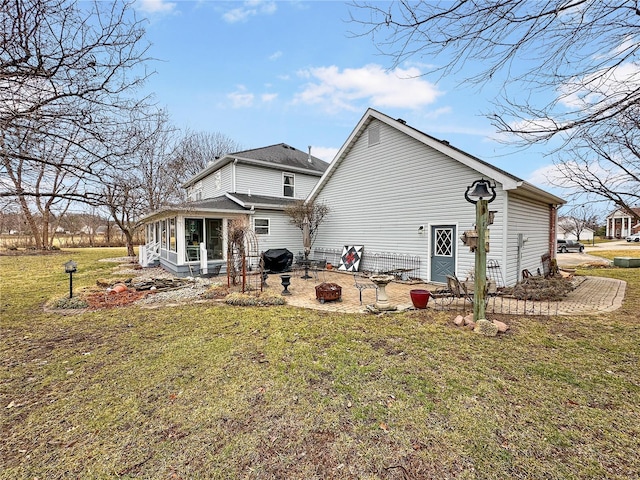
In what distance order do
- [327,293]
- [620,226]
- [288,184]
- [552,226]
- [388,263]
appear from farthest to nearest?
[620,226]
[288,184]
[552,226]
[388,263]
[327,293]

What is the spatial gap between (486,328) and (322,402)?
3610 mm

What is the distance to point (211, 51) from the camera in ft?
23.2

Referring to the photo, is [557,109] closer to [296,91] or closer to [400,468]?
[400,468]

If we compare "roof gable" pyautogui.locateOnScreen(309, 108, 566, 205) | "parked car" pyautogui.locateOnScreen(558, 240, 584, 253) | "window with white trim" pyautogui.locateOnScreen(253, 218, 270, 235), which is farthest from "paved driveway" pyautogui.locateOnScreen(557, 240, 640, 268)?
"window with white trim" pyautogui.locateOnScreen(253, 218, 270, 235)

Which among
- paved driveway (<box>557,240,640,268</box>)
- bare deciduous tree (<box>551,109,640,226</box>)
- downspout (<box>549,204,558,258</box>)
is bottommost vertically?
paved driveway (<box>557,240,640,268</box>)

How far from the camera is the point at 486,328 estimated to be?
17.0 feet

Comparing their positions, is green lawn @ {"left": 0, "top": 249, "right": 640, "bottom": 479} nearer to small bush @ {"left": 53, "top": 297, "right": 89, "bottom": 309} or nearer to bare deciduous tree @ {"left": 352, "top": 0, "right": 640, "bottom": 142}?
small bush @ {"left": 53, "top": 297, "right": 89, "bottom": 309}

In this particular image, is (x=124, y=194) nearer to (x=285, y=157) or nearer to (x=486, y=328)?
(x=486, y=328)

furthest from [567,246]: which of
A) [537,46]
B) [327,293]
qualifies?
[537,46]

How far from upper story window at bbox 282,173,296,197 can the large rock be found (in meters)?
13.3

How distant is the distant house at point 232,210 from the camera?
12453 millimetres

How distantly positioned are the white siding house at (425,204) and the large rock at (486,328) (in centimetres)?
403

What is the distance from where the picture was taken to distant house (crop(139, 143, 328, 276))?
40.9 ft

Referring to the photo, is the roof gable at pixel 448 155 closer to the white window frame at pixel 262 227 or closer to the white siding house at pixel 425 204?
the white siding house at pixel 425 204
